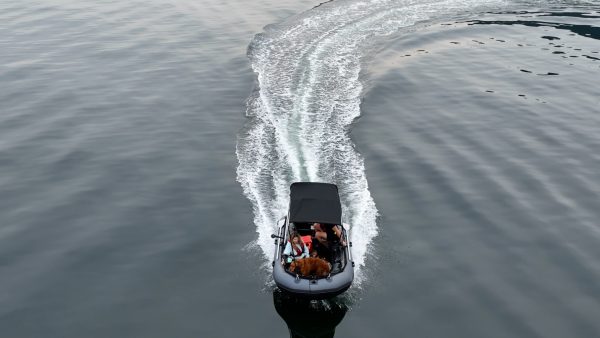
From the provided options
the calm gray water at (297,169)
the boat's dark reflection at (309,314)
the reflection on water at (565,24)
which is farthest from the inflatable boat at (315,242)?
the reflection on water at (565,24)

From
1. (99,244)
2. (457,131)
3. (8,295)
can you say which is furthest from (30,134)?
(457,131)

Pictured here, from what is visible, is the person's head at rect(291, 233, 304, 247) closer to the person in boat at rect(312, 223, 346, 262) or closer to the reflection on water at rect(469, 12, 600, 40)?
the person in boat at rect(312, 223, 346, 262)

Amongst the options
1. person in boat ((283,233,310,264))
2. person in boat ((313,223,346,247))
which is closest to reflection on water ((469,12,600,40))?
person in boat ((313,223,346,247))

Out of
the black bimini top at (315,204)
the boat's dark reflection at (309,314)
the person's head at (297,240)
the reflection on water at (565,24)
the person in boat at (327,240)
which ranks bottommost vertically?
the boat's dark reflection at (309,314)

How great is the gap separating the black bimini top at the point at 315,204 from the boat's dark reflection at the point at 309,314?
137 inches

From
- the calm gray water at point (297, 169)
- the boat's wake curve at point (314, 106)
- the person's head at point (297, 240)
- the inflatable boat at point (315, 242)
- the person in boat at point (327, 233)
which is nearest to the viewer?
the inflatable boat at point (315, 242)

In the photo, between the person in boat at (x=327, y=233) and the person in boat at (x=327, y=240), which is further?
the person in boat at (x=327, y=233)

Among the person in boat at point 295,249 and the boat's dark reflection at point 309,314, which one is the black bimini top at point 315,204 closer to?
the person in boat at point 295,249

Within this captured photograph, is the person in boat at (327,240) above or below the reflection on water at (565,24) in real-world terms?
below

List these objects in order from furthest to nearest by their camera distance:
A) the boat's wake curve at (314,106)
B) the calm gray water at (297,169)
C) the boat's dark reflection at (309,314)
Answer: the boat's wake curve at (314,106), the calm gray water at (297,169), the boat's dark reflection at (309,314)

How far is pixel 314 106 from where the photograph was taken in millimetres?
36719

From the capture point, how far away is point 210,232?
2577 cm

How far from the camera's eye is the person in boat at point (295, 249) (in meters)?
22.7

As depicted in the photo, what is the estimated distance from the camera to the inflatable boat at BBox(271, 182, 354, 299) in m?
20.8
